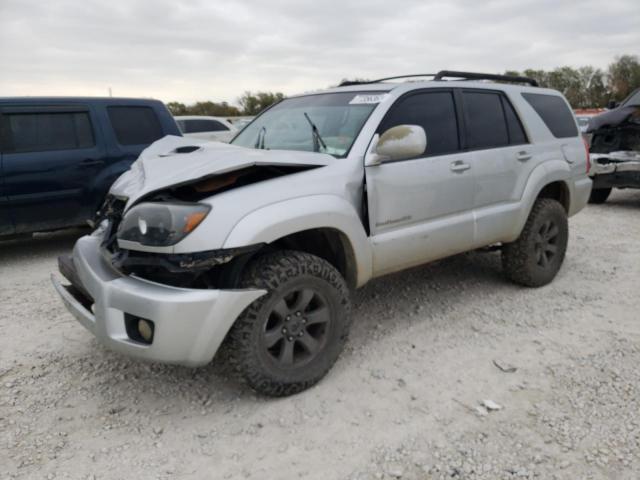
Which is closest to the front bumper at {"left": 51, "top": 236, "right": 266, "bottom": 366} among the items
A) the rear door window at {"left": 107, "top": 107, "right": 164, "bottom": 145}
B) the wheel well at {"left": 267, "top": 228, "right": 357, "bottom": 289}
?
the wheel well at {"left": 267, "top": 228, "right": 357, "bottom": 289}

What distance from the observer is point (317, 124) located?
136 inches

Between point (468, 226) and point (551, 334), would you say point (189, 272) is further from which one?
point (551, 334)

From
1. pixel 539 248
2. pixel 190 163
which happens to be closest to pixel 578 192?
pixel 539 248

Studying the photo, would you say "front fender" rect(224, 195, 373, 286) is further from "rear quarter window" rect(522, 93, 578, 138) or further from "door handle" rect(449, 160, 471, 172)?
"rear quarter window" rect(522, 93, 578, 138)

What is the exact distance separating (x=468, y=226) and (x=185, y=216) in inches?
81.7

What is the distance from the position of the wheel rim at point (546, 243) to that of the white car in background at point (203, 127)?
811 cm

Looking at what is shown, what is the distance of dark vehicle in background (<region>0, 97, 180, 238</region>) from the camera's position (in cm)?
539

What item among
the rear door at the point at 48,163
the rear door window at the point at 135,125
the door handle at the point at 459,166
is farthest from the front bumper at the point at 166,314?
the rear door window at the point at 135,125

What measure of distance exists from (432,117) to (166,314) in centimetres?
224

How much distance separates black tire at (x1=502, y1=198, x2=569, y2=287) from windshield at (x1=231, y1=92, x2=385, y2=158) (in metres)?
1.75

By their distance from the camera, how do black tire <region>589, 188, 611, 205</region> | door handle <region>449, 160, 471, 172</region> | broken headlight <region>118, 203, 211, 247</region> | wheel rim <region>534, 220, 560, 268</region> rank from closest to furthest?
broken headlight <region>118, 203, 211, 247</region> < door handle <region>449, 160, 471, 172</region> < wheel rim <region>534, 220, 560, 268</region> < black tire <region>589, 188, 611, 205</region>

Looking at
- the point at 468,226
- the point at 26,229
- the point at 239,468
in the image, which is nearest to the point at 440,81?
the point at 468,226

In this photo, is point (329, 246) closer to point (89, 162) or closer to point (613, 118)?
point (89, 162)

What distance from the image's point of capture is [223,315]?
241cm
